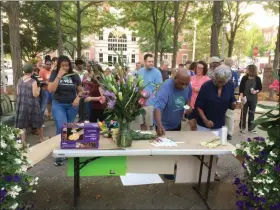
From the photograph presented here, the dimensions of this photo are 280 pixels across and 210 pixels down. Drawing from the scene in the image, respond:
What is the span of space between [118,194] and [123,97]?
1.37m

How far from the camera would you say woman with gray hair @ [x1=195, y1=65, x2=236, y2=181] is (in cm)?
334

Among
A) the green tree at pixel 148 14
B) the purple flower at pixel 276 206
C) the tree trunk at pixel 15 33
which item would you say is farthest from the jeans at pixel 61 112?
the green tree at pixel 148 14

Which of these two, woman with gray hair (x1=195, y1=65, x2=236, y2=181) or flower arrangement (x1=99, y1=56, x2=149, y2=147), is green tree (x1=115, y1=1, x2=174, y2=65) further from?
flower arrangement (x1=99, y1=56, x2=149, y2=147)

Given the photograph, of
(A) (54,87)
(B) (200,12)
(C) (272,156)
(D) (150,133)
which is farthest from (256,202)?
(B) (200,12)

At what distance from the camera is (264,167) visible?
2361mm

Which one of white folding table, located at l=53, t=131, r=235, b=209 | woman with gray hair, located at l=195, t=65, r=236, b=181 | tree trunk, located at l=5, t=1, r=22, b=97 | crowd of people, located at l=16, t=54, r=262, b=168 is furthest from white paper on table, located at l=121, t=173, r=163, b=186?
tree trunk, located at l=5, t=1, r=22, b=97

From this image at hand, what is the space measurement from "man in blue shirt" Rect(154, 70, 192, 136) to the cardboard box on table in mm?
256

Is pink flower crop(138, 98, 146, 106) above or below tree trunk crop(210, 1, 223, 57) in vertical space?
below

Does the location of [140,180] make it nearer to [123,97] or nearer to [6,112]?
[123,97]

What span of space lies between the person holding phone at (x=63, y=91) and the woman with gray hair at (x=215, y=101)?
1.74 m

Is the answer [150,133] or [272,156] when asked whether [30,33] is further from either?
[272,156]

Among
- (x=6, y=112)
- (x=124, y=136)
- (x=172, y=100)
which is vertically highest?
(x=172, y=100)

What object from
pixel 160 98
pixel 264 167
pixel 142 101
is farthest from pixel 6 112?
pixel 264 167

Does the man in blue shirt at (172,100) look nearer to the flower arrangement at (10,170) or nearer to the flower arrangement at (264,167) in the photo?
the flower arrangement at (264,167)
